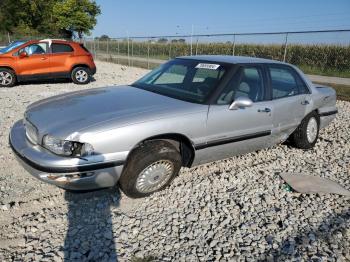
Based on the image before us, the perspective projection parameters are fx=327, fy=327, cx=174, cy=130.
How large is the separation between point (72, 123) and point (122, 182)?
79 cm

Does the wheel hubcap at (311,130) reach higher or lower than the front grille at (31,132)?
lower

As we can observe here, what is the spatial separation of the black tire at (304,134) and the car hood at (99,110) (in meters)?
2.23

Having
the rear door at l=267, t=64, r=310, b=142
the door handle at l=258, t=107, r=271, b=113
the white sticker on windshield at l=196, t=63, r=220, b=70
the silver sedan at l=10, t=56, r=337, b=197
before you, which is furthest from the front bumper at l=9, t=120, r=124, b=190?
the rear door at l=267, t=64, r=310, b=142

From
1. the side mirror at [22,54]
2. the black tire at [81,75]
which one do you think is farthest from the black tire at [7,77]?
the black tire at [81,75]

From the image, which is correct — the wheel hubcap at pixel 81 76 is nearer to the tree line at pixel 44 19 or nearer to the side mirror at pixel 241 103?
the side mirror at pixel 241 103

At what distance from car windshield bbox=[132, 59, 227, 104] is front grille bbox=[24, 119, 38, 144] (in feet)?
5.11

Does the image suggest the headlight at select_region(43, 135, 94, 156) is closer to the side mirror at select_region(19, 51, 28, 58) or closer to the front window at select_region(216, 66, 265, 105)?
the front window at select_region(216, 66, 265, 105)

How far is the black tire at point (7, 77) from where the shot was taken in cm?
1087

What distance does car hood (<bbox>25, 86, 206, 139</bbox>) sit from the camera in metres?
3.19

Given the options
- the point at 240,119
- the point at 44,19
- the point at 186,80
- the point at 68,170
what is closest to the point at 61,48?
the point at 186,80

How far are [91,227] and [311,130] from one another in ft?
13.0

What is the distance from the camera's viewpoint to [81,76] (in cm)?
1204

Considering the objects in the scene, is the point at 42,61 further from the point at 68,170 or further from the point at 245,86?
the point at 68,170

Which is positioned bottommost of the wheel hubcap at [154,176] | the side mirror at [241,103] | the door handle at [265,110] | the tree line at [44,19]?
the wheel hubcap at [154,176]
